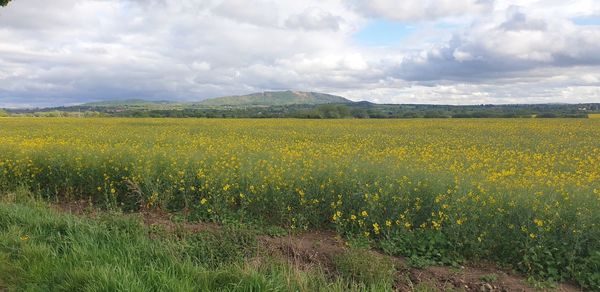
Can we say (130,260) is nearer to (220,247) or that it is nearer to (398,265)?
(220,247)

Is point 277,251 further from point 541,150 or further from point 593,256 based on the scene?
point 541,150

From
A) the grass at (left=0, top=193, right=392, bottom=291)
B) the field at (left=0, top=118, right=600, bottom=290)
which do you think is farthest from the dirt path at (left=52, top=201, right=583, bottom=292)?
the grass at (left=0, top=193, right=392, bottom=291)

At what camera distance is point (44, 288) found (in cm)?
414

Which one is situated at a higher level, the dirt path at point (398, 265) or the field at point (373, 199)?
the field at point (373, 199)

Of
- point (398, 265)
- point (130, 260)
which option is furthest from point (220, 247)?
point (398, 265)

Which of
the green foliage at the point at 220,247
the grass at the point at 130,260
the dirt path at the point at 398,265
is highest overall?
the grass at the point at 130,260

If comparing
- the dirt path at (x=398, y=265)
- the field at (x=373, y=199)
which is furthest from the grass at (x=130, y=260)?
the field at (x=373, y=199)

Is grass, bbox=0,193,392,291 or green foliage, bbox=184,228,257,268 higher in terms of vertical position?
grass, bbox=0,193,392,291

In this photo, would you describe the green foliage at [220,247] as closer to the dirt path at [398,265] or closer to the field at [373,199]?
the dirt path at [398,265]

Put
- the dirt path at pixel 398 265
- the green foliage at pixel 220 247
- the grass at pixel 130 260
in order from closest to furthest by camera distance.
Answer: the grass at pixel 130 260 < the dirt path at pixel 398 265 < the green foliage at pixel 220 247

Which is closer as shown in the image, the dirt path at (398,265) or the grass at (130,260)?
the grass at (130,260)

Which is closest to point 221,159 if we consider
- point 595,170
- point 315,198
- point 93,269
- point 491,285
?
point 315,198

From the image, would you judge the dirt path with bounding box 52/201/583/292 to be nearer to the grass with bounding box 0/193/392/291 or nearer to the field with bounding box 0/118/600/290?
the field with bounding box 0/118/600/290

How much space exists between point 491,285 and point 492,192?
90.0 inches
